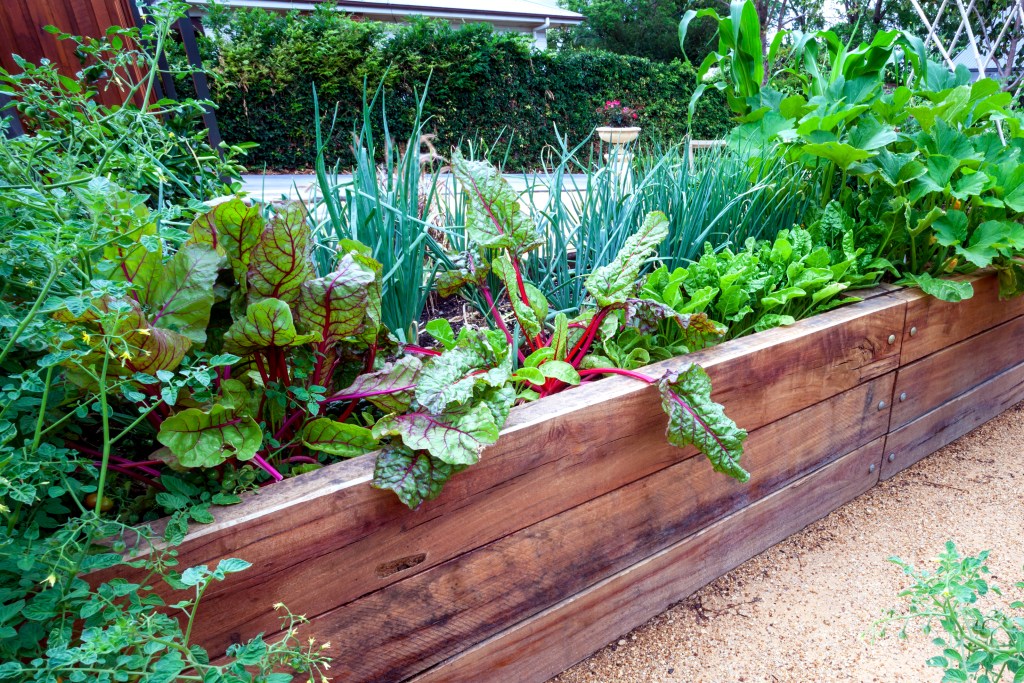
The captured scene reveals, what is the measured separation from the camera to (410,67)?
31.5 ft

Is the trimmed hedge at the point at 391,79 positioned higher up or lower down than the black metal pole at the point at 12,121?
lower down

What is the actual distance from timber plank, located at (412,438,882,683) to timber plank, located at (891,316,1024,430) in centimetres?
17

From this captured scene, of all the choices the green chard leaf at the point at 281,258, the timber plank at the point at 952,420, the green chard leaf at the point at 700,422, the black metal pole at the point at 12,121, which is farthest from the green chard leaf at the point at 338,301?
the timber plank at the point at 952,420

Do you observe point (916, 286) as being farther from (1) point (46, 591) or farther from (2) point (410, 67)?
(2) point (410, 67)

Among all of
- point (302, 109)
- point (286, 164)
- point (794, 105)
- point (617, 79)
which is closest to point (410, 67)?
point (302, 109)

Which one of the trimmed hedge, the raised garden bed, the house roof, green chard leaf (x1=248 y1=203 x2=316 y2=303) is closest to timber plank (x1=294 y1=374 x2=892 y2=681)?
the raised garden bed

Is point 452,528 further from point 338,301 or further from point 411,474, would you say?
point 338,301

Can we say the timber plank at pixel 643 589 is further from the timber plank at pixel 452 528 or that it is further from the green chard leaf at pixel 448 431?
the green chard leaf at pixel 448 431

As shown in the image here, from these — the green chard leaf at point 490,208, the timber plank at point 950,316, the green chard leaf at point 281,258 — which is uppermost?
the green chard leaf at point 281,258

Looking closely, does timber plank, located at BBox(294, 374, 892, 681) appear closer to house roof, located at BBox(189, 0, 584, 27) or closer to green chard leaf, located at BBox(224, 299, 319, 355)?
green chard leaf, located at BBox(224, 299, 319, 355)

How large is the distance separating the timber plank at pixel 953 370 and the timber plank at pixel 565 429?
0.16m

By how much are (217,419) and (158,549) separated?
153 millimetres

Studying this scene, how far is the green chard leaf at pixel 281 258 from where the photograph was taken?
771 millimetres

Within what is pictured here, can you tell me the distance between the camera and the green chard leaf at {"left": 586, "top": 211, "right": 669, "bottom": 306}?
1.12 metres
